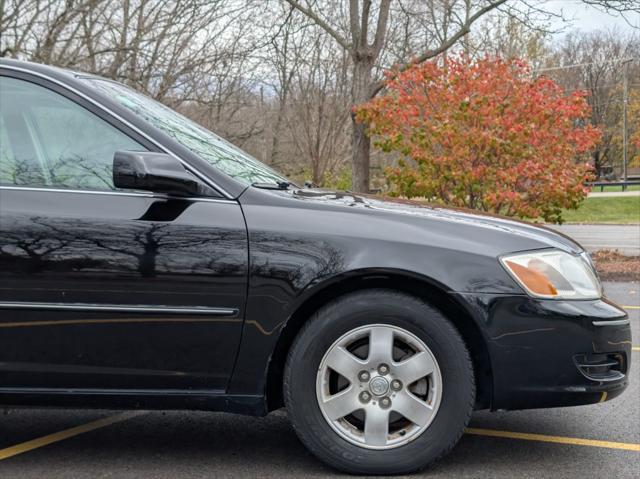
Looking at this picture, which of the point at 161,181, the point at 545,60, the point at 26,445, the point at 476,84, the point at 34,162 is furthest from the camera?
the point at 545,60

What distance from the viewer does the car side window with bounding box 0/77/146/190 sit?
11.0 ft

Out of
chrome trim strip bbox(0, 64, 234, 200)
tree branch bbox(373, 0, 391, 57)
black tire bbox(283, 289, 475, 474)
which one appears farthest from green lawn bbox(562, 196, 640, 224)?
chrome trim strip bbox(0, 64, 234, 200)

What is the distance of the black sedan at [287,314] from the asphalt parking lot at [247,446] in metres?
0.32

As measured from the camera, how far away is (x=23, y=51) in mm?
13781

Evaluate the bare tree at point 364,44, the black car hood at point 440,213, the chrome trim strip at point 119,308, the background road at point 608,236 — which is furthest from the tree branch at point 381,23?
the chrome trim strip at point 119,308

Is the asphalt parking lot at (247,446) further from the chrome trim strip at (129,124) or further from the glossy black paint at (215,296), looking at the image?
the chrome trim strip at (129,124)

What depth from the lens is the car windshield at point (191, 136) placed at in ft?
11.5

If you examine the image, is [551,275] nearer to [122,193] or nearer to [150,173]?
[150,173]

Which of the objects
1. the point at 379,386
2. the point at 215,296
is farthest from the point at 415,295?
the point at 215,296

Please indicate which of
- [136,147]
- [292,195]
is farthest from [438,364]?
[136,147]

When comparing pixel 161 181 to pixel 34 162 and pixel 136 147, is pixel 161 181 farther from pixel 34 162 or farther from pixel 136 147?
pixel 34 162

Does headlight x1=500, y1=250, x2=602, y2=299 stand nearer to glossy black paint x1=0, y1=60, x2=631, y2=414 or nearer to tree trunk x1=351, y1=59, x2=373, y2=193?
glossy black paint x1=0, y1=60, x2=631, y2=414

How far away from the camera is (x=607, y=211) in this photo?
32938 mm

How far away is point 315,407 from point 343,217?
0.80 meters
